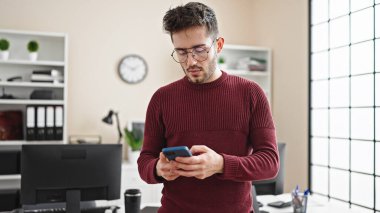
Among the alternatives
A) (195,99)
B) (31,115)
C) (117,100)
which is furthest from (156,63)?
(195,99)

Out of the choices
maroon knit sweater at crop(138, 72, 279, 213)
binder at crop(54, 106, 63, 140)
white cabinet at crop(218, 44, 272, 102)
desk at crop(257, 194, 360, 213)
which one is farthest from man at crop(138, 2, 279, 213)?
white cabinet at crop(218, 44, 272, 102)

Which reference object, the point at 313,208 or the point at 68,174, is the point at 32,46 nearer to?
the point at 68,174

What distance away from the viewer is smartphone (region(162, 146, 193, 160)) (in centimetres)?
107

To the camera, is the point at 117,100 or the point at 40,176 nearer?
the point at 40,176

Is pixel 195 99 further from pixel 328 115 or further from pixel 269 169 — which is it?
pixel 328 115

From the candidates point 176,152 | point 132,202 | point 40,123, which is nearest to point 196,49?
point 176,152

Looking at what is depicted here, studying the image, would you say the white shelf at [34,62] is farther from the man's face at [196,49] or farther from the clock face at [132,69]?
the man's face at [196,49]

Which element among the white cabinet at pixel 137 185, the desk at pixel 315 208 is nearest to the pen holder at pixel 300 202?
the desk at pixel 315 208

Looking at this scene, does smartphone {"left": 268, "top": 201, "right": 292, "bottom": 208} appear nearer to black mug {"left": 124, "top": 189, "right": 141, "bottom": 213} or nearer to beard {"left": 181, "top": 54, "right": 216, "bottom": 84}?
black mug {"left": 124, "top": 189, "right": 141, "bottom": 213}

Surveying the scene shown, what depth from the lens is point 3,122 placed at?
3760mm

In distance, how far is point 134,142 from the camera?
3916 mm

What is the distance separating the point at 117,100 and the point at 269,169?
3273mm

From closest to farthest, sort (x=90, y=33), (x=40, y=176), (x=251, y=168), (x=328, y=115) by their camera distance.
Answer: (x=251, y=168) < (x=40, y=176) < (x=328, y=115) < (x=90, y=33)

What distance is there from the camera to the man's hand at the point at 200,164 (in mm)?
1079
